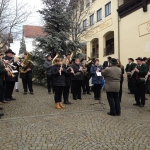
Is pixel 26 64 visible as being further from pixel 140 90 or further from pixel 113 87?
pixel 140 90

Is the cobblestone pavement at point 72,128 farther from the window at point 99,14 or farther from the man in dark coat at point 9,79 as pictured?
the window at point 99,14

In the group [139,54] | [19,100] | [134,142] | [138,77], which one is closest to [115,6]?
[139,54]

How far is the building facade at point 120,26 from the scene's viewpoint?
16.9 m

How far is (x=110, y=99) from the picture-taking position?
279 inches

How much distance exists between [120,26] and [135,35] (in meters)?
2.79

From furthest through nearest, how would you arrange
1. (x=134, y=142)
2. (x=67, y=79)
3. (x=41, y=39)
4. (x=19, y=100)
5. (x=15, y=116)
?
(x=41, y=39)
(x=19, y=100)
(x=67, y=79)
(x=15, y=116)
(x=134, y=142)

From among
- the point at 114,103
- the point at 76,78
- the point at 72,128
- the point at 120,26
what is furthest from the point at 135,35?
the point at 72,128

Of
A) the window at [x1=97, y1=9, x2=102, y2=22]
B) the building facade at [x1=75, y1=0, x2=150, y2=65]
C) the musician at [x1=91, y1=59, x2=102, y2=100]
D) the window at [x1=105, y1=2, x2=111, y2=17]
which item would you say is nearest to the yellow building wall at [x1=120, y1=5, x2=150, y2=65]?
the building facade at [x1=75, y1=0, x2=150, y2=65]

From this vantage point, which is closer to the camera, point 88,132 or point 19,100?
point 88,132

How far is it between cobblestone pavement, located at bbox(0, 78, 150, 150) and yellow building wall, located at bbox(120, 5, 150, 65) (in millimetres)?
9948

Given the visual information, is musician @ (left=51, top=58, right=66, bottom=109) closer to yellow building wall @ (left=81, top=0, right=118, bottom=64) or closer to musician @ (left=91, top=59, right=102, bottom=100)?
musician @ (left=91, top=59, right=102, bottom=100)

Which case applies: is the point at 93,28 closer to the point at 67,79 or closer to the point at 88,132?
the point at 67,79

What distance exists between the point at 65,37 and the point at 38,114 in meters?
8.22

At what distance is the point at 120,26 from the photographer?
20312 millimetres
